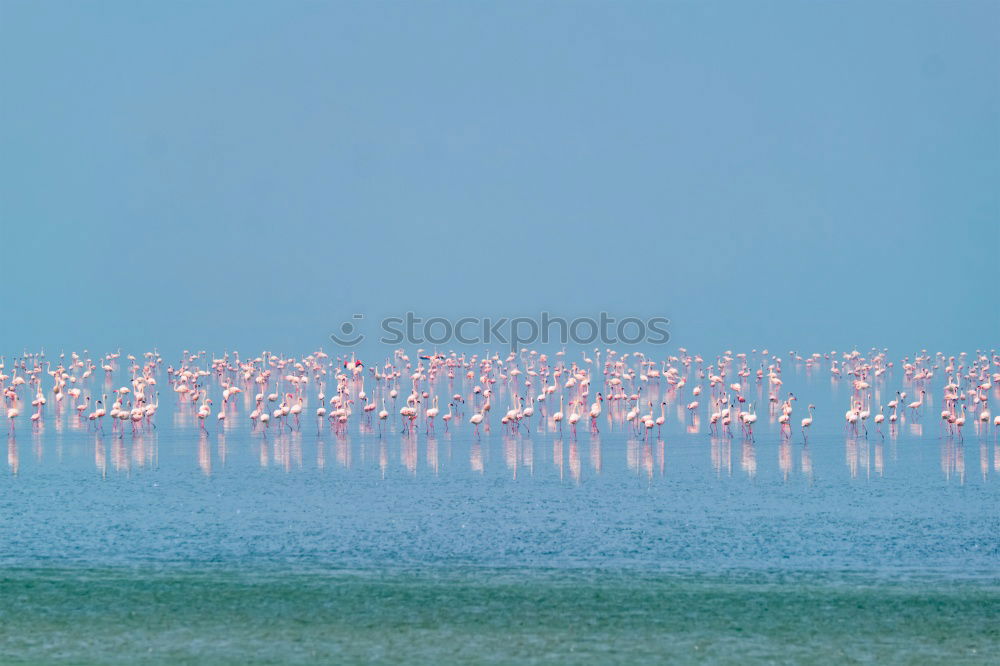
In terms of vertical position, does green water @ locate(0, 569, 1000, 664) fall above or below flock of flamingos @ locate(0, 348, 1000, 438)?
below

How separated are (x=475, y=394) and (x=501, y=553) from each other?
20751mm

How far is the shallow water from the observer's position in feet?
34.0

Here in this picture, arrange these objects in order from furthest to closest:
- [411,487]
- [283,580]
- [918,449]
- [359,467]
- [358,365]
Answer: [358,365]
[918,449]
[359,467]
[411,487]
[283,580]

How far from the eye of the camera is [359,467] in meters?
19.8

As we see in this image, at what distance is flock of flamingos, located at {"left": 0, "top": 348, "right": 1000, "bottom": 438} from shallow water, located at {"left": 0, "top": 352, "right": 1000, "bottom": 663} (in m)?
3.62

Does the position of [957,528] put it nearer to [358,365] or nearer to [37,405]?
[37,405]

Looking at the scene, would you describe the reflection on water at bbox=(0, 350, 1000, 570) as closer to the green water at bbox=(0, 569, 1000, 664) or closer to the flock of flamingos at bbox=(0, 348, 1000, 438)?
the flock of flamingos at bbox=(0, 348, 1000, 438)

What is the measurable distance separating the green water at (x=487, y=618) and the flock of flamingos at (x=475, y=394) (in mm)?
12060

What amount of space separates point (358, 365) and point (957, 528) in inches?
1073

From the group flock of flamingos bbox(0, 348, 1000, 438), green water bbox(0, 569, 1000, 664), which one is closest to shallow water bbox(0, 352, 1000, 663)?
green water bbox(0, 569, 1000, 664)

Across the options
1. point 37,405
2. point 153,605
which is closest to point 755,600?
point 153,605

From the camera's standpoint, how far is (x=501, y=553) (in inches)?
522

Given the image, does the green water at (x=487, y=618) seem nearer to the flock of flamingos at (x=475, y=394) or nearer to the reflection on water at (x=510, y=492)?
the reflection on water at (x=510, y=492)

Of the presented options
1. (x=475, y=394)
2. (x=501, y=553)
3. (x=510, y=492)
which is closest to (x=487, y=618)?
(x=501, y=553)
